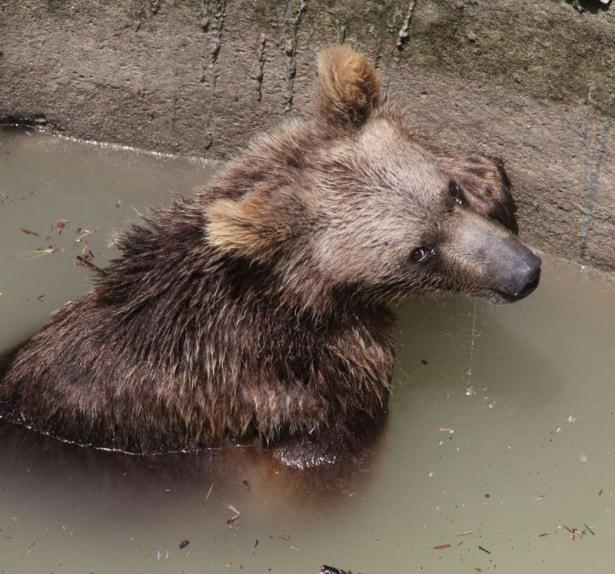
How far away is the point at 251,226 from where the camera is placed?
4301 millimetres

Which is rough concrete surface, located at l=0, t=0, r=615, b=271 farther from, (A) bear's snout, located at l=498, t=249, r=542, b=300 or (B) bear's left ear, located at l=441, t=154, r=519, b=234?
(A) bear's snout, located at l=498, t=249, r=542, b=300

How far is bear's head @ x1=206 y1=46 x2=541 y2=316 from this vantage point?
14.9 feet

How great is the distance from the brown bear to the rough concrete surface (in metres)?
1.02

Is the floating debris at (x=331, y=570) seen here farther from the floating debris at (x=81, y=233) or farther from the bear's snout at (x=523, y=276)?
the floating debris at (x=81, y=233)

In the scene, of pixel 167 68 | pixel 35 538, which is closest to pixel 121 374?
pixel 35 538

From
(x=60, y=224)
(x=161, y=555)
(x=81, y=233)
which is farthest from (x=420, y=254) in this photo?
(x=60, y=224)

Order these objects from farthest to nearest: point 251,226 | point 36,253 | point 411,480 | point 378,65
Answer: point 36,253 → point 378,65 → point 411,480 → point 251,226

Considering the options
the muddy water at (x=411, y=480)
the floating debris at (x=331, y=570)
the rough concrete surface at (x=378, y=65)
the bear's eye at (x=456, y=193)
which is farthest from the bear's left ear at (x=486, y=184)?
the floating debris at (x=331, y=570)

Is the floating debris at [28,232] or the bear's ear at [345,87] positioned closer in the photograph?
the bear's ear at [345,87]

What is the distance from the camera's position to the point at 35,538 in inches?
191

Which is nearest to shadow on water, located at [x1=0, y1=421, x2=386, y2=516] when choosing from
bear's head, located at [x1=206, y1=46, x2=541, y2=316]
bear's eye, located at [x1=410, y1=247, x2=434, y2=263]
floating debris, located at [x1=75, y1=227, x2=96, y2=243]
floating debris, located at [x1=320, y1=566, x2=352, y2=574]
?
floating debris, located at [x1=320, y1=566, x2=352, y2=574]

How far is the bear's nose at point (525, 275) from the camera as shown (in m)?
4.55

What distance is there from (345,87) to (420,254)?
924 millimetres

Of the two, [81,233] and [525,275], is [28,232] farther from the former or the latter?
[525,275]
